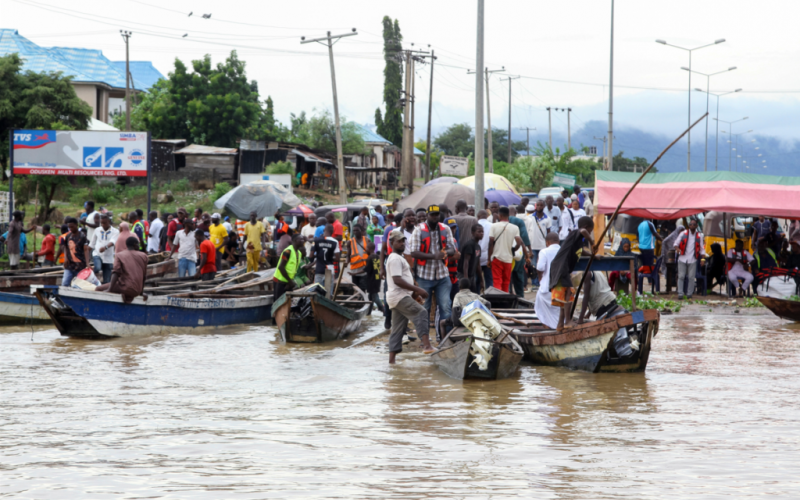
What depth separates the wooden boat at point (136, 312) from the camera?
1212cm

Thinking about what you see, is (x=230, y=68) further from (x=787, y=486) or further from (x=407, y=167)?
A: (x=787, y=486)

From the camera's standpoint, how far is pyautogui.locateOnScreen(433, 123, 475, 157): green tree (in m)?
84.6

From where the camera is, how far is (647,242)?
56.7 ft

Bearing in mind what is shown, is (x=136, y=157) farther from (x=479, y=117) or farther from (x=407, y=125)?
(x=407, y=125)

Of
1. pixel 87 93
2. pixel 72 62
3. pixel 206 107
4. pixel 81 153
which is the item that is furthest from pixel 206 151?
pixel 72 62

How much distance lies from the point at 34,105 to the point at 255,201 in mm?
10704

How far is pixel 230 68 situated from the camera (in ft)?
154

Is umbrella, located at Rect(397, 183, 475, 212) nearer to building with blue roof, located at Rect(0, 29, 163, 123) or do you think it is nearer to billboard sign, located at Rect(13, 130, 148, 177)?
billboard sign, located at Rect(13, 130, 148, 177)

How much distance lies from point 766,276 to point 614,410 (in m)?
9.87

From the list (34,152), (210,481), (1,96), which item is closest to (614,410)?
(210,481)

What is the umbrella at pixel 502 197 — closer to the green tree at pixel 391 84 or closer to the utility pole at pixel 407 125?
the utility pole at pixel 407 125

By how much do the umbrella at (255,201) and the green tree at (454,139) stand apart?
53618 mm

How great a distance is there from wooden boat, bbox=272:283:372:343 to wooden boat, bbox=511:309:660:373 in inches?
126

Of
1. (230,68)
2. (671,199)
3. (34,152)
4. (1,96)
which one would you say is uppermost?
(230,68)
